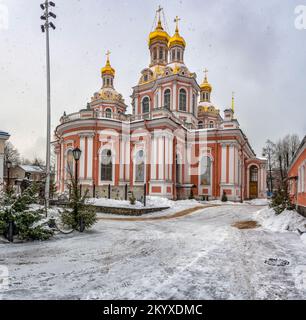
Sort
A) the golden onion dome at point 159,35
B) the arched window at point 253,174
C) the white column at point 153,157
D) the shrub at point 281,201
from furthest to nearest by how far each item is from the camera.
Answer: the arched window at point 253,174
the golden onion dome at point 159,35
the white column at point 153,157
the shrub at point 281,201

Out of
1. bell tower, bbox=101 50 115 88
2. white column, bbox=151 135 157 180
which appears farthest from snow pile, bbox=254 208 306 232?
bell tower, bbox=101 50 115 88

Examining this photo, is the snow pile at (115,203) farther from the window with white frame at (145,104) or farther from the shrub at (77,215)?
the window with white frame at (145,104)

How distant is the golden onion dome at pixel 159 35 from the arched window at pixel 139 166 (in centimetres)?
1644

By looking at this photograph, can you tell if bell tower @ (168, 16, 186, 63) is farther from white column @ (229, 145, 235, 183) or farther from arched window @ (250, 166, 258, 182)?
arched window @ (250, 166, 258, 182)

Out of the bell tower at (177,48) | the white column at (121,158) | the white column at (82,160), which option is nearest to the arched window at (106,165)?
the white column at (121,158)

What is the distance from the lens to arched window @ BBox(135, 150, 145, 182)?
25234 millimetres

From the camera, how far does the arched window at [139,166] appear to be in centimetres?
2523

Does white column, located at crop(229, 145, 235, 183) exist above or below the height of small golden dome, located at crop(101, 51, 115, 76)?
below

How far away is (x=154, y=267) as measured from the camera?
211 inches

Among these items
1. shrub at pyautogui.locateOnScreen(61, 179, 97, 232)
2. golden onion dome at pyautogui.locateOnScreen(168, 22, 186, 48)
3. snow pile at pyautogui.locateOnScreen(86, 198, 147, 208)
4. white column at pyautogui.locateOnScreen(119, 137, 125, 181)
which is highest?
golden onion dome at pyautogui.locateOnScreen(168, 22, 186, 48)

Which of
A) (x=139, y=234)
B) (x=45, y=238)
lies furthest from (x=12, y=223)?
(x=139, y=234)

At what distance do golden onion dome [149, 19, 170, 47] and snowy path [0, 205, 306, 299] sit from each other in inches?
1199

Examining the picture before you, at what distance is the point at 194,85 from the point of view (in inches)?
1231

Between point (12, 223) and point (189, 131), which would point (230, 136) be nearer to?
point (189, 131)
